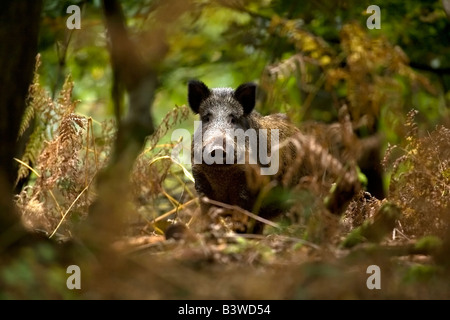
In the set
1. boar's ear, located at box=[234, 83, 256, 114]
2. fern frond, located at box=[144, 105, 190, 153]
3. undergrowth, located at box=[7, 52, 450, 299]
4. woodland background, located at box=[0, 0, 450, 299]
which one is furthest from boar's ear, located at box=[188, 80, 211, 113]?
undergrowth, located at box=[7, 52, 450, 299]

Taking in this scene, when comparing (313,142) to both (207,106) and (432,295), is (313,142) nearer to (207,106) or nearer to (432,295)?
(432,295)

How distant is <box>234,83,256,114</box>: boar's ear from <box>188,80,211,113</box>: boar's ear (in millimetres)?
347

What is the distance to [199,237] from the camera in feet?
13.8

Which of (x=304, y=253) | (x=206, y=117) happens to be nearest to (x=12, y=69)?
(x=304, y=253)

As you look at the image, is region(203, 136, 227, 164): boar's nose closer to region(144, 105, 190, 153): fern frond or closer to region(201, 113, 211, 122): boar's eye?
region(144, 105, 190, 153): fern frond

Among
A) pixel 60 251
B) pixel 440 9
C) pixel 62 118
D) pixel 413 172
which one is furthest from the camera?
pixel 440 9

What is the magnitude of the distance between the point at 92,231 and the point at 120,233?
159 mm

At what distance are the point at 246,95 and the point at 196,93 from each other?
1.82 feet

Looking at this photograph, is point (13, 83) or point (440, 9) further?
point (440, 9)

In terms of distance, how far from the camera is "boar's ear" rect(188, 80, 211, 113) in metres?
7.21

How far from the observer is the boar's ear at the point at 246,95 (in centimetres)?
Answer: 710

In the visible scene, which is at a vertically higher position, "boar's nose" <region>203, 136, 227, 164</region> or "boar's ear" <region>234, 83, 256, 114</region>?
"boar's ear" <region>234, 83, 256, 114</region>
